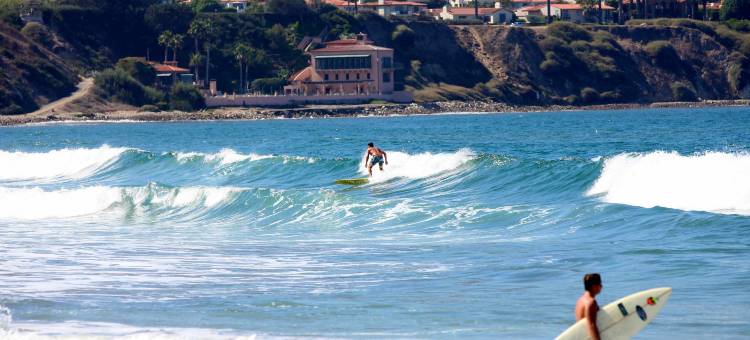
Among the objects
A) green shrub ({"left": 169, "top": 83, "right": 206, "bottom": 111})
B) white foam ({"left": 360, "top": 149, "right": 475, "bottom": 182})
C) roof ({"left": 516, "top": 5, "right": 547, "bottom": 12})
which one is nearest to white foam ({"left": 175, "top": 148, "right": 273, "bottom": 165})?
white foam ({"left": 360, "top": 149, "right": 475, "bottom": 182})

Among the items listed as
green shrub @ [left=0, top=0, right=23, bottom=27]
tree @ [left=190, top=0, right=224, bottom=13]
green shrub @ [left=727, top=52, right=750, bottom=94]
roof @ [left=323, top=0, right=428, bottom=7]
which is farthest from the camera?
roof @ [left=323, top=0, right=428, bottom=7]

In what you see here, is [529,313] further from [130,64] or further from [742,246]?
[130,64]

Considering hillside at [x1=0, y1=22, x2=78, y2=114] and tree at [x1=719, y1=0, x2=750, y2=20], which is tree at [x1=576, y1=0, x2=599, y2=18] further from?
hillside at [x1=0, y1=22, x2=78, y2=114]

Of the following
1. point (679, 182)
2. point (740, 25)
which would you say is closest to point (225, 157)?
point (679, 182)

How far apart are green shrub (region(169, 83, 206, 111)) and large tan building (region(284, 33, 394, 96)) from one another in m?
11.1

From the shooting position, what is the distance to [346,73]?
13400 cm

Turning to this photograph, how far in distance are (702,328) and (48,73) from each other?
110 m

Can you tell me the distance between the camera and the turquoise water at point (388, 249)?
14.8 m

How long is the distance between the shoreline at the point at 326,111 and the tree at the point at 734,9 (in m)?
23.4

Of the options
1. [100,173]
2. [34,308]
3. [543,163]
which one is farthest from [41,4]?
[34,308]

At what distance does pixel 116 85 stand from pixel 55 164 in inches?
2741

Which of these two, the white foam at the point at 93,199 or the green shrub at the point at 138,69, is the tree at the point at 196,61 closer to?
the green shrub at the point at 138,69

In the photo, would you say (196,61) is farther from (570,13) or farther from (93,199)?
(93,199)

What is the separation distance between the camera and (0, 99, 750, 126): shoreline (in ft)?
369
